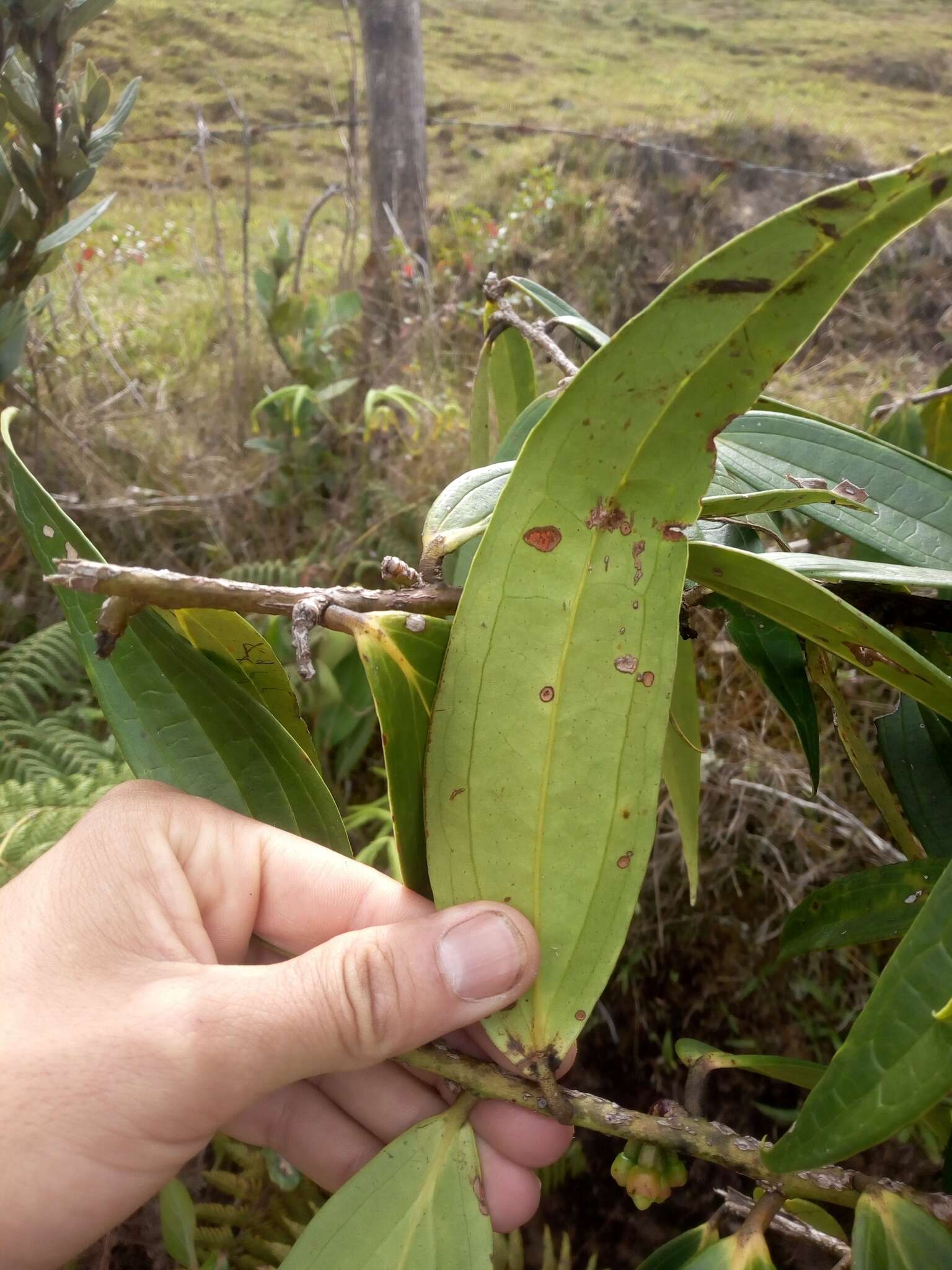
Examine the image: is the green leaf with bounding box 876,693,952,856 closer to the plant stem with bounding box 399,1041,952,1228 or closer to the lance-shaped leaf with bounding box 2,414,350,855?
the plant stem with bounding box 399,1041,952,1228

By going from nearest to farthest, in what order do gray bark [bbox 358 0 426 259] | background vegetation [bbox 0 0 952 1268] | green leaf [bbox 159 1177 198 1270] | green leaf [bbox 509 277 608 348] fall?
1. green leaf [bbox 509 277 608 348]
2. green leaf [bbox 159 1177 198 1270]
3. background vegetation [bbox 0 0 952 1268]
4. gray bark [bbox 358 0 426 259]

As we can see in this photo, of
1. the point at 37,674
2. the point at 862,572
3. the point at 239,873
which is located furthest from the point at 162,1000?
the point at 37,674

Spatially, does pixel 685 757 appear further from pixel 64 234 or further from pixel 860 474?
pixel 64 234

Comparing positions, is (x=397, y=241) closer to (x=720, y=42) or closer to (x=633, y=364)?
(x=633, y=364)

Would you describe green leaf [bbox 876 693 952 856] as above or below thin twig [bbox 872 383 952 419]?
below

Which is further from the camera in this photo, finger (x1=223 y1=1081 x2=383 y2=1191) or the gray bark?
the gray bark

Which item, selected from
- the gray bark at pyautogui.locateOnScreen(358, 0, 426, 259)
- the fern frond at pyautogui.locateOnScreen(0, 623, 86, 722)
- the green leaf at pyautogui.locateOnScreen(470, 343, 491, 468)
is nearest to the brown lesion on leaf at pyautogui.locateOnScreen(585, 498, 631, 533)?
the green leaf at pyautogui.locateOnScreen(470, 343, 491, 468)
